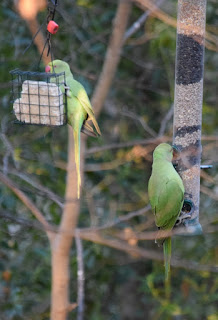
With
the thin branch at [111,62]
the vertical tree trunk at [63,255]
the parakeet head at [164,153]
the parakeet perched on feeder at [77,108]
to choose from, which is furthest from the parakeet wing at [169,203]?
the thin branch at [111,62]

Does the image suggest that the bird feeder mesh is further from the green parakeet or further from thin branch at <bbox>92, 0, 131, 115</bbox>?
thin branch at <bbox>92, 0, 131, 115</bbox>

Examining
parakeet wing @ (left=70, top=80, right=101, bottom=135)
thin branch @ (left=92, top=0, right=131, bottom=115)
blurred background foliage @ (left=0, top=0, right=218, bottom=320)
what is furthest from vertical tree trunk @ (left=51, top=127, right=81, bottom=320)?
parakeet wing @ (left=70, top=80, right=101, bottom=135)

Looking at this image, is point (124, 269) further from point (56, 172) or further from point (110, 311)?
point (56, 172)

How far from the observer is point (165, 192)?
3.15 metres

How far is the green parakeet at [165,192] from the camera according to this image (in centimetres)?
316

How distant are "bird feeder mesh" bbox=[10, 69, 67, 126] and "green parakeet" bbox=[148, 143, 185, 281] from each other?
0.63 m

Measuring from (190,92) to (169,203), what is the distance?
2.40 ft

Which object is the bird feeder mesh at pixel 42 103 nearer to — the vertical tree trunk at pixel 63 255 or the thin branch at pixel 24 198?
the thin branch at pixel 24 198

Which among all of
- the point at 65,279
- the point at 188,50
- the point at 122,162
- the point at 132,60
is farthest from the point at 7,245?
the point at 188,50

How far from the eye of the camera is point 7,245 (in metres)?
5.21

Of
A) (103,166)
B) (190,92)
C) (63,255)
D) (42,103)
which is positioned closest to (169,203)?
(190,92)

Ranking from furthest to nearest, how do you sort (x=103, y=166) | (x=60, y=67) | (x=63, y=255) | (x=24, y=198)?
(x=103, y=166) < (x=63, y=255) < (x=24, y=198) < (x=60, y=67)

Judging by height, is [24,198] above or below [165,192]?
below

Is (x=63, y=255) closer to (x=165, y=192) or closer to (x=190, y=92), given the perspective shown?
(x=165, y=192)
